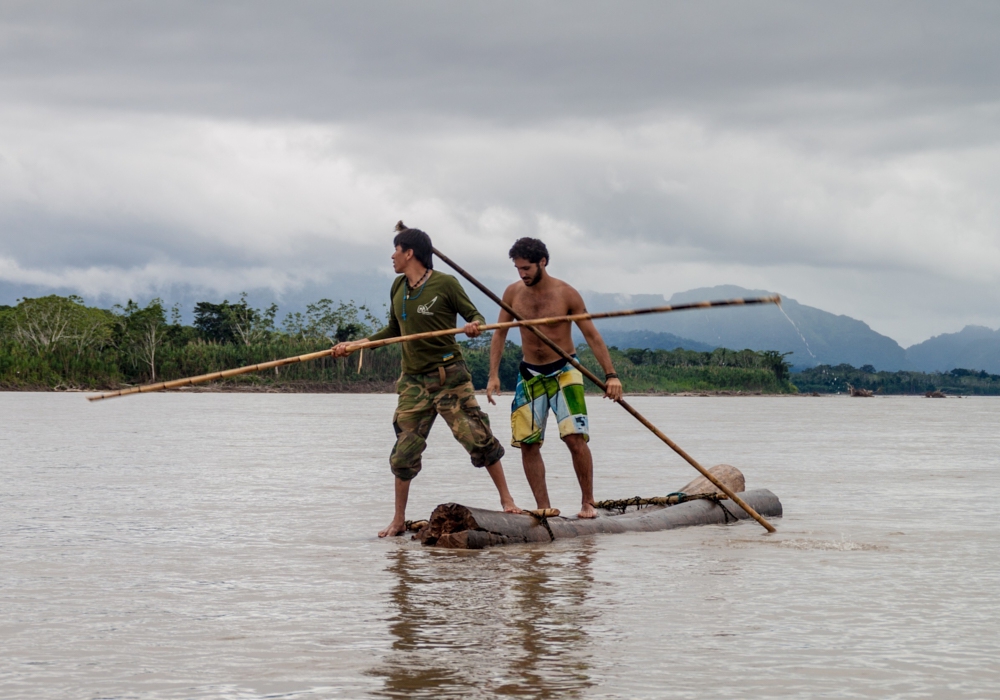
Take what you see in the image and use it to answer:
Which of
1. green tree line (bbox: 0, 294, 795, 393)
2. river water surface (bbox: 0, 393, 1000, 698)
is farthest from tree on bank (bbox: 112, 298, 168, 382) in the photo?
river water surface (bbox: 0, 393, 1000, 698)

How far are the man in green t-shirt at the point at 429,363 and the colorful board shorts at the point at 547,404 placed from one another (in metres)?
0.45

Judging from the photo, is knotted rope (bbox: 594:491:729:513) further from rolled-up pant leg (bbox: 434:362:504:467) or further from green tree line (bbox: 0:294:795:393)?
green tree line (bbox: 0:294:795:393)

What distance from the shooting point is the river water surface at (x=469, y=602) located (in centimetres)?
470

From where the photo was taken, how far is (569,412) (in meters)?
8.98

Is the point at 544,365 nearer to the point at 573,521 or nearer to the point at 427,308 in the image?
the point at 427,308

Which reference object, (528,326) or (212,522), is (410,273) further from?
(212,522)

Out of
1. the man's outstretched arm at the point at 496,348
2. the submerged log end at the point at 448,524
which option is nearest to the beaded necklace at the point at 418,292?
the man's outstretched arm at the point at 496,348

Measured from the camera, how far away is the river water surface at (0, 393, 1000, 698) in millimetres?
4699

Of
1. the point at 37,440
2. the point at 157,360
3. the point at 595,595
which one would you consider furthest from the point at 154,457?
the point at 157,360

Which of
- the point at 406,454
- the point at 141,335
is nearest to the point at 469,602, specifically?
the point at 406,454

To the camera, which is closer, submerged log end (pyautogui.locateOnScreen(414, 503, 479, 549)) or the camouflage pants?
submerged log end (pyautogui.locateOnScreen(414, 503, 479, 549))

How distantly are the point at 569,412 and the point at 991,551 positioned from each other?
10.9 ft

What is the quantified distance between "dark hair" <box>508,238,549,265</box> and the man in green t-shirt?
1.99 ft

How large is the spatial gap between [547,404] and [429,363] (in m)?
1.12
